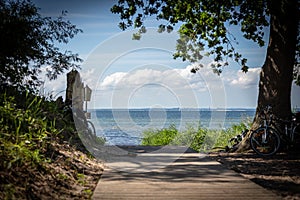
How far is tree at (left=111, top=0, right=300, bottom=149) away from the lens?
376 inches

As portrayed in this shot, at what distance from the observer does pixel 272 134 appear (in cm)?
913

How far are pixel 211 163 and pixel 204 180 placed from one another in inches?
78.9

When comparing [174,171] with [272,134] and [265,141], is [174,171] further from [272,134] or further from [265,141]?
[272,134]

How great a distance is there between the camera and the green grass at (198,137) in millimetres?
12664

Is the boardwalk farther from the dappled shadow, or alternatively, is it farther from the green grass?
the green grass

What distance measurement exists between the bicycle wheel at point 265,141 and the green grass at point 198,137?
9.84 feet

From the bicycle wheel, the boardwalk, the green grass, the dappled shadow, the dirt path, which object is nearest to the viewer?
the boardwalk

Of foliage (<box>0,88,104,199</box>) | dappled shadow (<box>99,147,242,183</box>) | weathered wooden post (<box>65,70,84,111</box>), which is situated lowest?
dappled shadow (<box>99,147,242,183</box>)

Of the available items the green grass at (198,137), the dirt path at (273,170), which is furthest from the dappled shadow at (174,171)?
the green grass at (198,137)

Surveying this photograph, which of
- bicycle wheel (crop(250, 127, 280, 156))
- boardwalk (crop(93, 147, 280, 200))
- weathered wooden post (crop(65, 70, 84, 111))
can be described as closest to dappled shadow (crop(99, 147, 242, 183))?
boardwalk (crop(93, 147, 280, 200))

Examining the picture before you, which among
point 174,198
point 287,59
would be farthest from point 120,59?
point 174,198

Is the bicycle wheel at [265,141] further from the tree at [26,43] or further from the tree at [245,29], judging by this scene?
the tree at [26,43]

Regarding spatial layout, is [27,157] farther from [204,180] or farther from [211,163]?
[211,163]

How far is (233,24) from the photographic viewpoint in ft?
36.7
